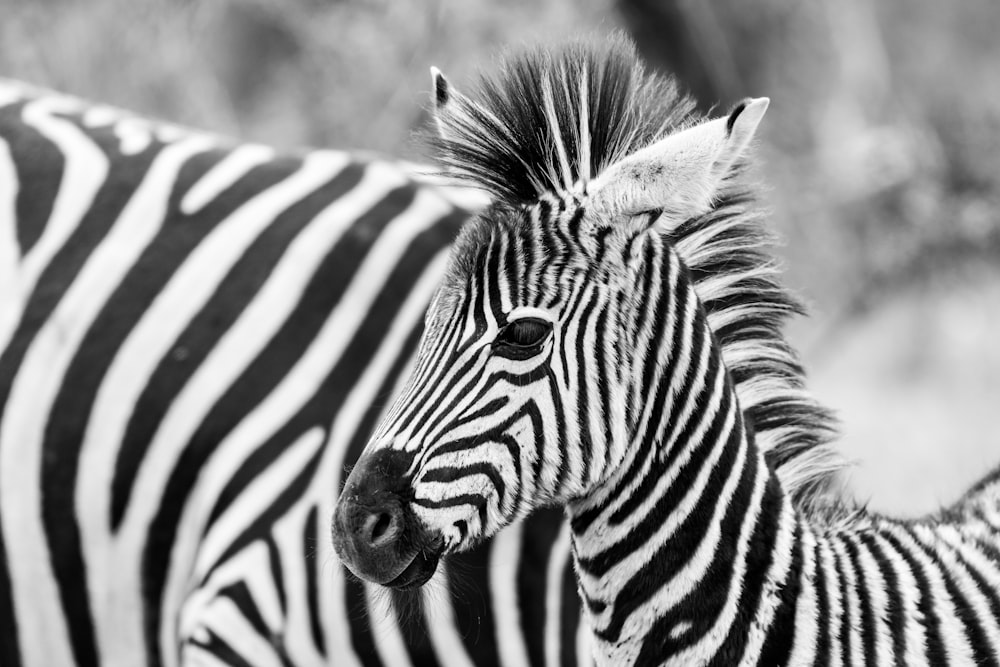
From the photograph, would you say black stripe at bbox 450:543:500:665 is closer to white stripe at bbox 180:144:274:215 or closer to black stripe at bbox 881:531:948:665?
black stripe at bbox 881:531:948:665

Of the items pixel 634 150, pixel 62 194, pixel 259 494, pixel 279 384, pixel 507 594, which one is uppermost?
pixel 62 194

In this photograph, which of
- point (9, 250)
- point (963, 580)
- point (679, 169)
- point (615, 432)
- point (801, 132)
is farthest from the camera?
point (801, 132)

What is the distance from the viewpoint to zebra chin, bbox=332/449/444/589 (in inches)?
98.8

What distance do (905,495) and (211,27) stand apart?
10789 mm

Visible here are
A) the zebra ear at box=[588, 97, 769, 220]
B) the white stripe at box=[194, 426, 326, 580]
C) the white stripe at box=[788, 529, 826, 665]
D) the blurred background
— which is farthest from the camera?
the blurred background

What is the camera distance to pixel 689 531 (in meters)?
2.67

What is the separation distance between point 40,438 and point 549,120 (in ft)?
6.71

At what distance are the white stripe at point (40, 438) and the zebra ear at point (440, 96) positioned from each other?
1.44 m

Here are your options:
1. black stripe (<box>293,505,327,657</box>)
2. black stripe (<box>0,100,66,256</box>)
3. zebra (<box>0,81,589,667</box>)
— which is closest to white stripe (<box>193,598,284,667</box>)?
zebra (<box>0,81,589,667</box>)

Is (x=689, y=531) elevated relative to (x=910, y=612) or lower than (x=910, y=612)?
elevated

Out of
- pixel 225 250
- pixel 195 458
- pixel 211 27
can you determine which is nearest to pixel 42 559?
pixel 195 458

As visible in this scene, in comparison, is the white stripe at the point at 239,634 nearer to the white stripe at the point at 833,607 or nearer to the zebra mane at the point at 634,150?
the zebra mane at the point at 634,150

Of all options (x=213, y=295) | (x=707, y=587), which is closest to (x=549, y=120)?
(x=707, y=587)

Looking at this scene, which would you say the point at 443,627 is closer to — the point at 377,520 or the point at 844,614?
the point at 377,520
